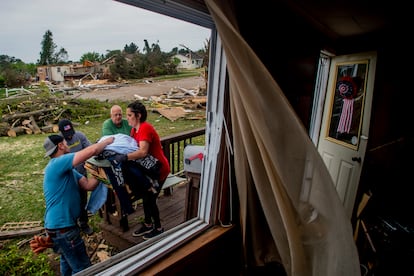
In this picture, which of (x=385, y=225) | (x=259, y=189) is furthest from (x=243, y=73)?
(x=385, y=225)

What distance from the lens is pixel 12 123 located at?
22.4 ft

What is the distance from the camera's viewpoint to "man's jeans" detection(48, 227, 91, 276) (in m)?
1.86

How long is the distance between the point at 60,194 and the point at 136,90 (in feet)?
39.9

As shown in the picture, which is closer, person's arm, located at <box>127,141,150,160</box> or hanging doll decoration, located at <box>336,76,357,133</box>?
person's arm, located at <box>127,141,150,160</box>

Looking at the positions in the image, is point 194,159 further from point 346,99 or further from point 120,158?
point 346,99

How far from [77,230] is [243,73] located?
180 centimetres

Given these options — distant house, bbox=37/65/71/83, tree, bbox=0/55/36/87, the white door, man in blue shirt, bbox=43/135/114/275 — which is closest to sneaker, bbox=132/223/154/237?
man in blue shirt, bbox=43/135/114/275

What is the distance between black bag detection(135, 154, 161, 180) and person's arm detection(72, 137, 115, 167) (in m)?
0.34

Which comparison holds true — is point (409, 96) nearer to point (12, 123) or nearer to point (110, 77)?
point (12, 123)

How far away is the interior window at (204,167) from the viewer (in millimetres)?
1148

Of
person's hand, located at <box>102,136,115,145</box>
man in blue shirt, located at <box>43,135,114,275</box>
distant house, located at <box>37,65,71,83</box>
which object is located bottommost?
man in blue shirt, located at <box>43,135,114,275</box>

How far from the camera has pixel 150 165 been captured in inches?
89.0

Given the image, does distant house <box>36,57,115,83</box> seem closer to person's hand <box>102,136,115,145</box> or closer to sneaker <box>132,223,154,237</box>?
person's hand <box>102,136,115,145</box>

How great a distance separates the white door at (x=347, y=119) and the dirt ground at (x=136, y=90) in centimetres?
874
